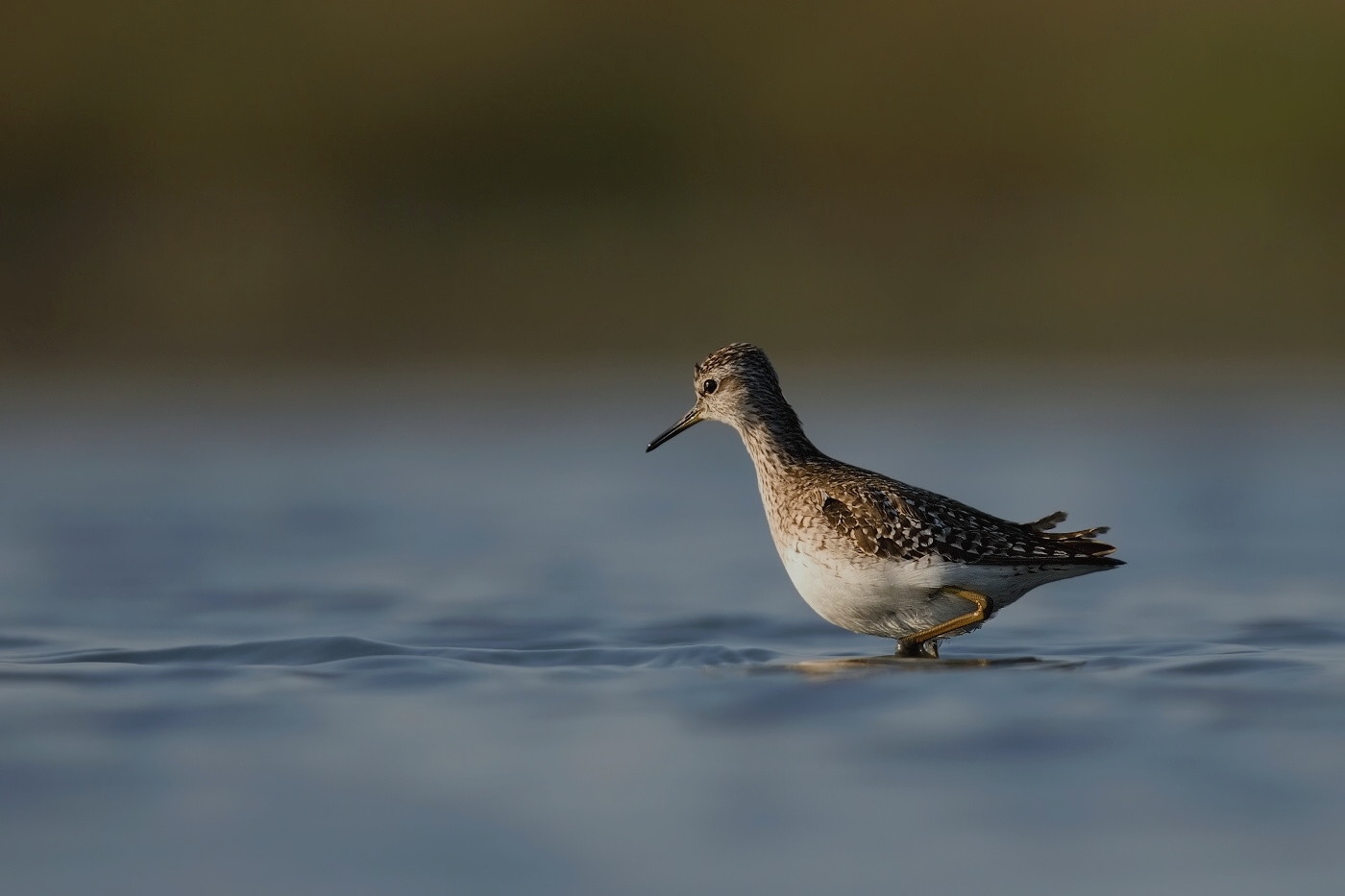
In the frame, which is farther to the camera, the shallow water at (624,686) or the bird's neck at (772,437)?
the bird's neck at (772,437)

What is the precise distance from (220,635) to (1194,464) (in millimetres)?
9258

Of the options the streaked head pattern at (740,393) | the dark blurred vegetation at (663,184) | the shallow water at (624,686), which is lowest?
the shallow water at (624,686)

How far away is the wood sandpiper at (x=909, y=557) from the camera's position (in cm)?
870

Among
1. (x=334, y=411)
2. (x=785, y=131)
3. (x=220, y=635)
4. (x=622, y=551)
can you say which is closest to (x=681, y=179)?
(x=785, y=131)

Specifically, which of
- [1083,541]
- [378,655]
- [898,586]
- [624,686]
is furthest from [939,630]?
[378,655]

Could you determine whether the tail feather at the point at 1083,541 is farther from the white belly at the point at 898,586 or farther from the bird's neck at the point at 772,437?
the bird's neck at the point at 772,437

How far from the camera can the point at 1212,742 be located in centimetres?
682

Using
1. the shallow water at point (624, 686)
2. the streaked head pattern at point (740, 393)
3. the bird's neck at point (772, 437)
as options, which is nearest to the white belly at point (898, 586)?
the shallow water at point (624, 686)

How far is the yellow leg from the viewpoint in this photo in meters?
8.84

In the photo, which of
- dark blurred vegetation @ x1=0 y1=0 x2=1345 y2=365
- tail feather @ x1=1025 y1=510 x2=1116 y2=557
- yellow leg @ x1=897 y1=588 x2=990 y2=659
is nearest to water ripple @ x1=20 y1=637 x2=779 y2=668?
yellow leg @ x1=897 y1=588 x2=990 y2=659

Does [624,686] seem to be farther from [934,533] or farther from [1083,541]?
[1083,541]

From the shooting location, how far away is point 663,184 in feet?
86.2

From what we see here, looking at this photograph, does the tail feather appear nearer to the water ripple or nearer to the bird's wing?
the bird's wing

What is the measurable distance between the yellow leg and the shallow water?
179mm
